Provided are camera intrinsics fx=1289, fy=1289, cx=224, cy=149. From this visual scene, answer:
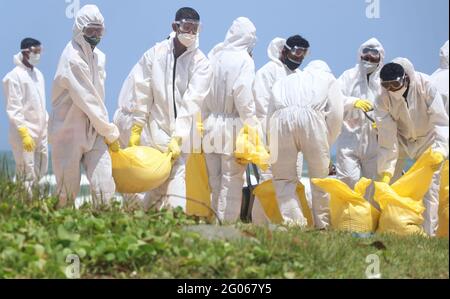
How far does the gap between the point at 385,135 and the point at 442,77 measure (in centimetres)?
158

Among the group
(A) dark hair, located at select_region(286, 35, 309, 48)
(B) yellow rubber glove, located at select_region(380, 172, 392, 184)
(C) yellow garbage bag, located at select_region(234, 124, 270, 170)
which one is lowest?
(B) yellow rubber glove, located at select_region(380, 172, 392, 184)

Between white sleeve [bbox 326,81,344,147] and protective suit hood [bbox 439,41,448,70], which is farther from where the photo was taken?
protective suit hood [bbox 439,41,448,70]

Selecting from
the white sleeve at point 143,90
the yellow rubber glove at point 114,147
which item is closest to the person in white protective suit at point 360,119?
the white sleeve at point 143,90

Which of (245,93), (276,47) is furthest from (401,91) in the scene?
(276,47)

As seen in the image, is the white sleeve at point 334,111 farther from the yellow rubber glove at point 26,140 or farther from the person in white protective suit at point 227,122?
the yellow rubber glove at point 26,140

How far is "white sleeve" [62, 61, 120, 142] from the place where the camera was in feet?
39.2

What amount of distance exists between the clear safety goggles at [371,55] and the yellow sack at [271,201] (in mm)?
2113

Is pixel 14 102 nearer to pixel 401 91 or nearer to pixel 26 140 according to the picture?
pixel 26 140

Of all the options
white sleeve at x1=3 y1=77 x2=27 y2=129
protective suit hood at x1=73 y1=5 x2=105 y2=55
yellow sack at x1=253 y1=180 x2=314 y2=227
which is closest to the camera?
protective suit hood at x1=73 y1=5 x2=105 y2=55

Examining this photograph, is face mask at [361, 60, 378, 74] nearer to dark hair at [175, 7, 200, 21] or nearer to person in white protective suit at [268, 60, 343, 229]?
person in white protective suit at [268, 60, 343, 229]

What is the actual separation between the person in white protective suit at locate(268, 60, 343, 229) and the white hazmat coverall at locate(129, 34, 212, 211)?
0.80 metres

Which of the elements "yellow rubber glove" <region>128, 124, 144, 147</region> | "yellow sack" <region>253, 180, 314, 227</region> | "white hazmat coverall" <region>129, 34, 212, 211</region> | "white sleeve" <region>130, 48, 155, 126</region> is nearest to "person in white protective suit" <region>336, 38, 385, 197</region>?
"yellow sack" <region>253, 180, 314, 227</region>

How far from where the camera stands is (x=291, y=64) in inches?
579

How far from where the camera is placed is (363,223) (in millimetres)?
12539
